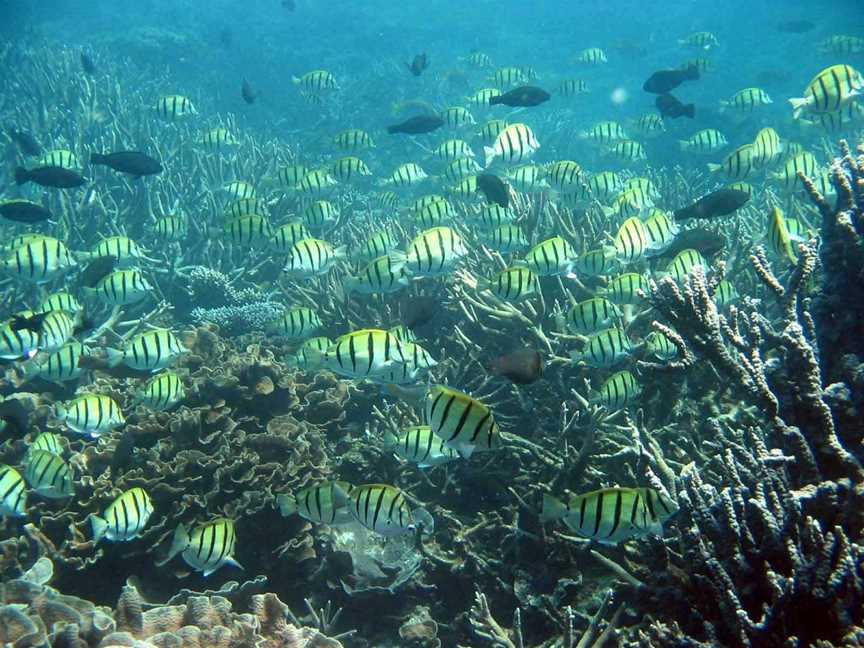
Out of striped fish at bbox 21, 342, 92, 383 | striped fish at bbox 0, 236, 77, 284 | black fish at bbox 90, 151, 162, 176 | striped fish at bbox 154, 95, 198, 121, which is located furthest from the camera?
striped fish at bbox 154, 95, 198, 121

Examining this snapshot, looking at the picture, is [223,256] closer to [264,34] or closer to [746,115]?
[746,115]

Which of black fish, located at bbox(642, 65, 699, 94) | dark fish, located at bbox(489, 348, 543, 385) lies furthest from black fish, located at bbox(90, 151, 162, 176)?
black fish, located at bbox(642, 65, 699, 94)

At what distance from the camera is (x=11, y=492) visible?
3947 mm

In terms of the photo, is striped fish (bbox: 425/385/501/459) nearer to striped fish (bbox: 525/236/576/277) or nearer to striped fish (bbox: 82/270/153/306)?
striped fish (bbox: 525/236/576/277)

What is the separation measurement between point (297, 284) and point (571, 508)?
5.98 metres

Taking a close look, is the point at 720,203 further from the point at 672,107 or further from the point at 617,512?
the point at 672,107

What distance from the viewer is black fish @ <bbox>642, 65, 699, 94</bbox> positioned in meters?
9.84

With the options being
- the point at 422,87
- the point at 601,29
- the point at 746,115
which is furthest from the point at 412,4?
the point at 746,115

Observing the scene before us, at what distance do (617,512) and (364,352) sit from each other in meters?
1.97

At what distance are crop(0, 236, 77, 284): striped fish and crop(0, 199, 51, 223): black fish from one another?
3.90 feet

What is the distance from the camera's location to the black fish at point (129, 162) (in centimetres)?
728

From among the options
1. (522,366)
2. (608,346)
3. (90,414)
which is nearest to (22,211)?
(90,414)

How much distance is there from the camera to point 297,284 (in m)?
7.97

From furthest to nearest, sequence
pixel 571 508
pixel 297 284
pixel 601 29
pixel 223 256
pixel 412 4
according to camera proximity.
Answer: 1. pixel 412 4
2. pixel 601 29
3. pixel 223 256
4. pixel 297 284
5. pixel 571 508
